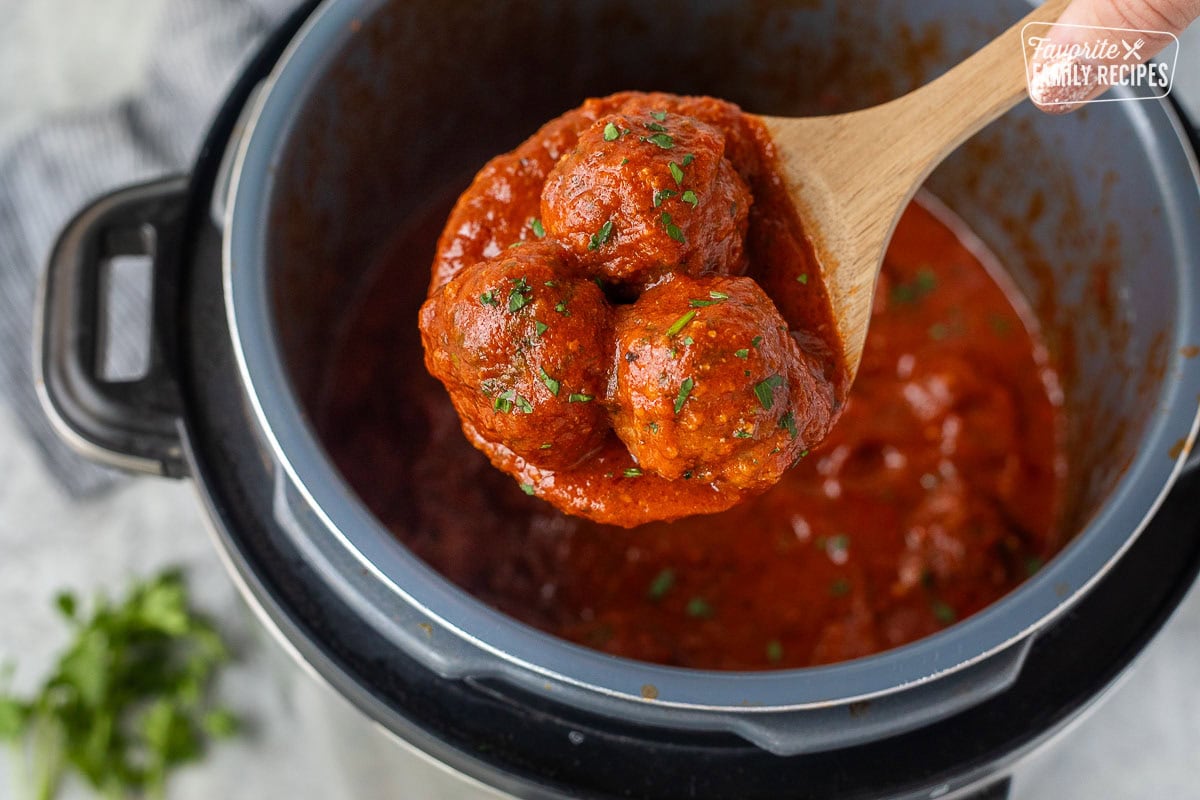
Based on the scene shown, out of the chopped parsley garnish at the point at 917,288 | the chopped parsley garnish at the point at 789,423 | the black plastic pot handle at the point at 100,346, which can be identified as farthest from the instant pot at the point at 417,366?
the chopped parsley garnish at the point at 789,423

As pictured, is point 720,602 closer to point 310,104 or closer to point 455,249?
point 455,249

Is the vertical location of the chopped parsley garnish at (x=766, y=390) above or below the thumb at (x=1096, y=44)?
below

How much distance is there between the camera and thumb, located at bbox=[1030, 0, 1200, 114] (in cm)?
105

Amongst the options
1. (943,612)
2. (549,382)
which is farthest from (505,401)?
(943,612)

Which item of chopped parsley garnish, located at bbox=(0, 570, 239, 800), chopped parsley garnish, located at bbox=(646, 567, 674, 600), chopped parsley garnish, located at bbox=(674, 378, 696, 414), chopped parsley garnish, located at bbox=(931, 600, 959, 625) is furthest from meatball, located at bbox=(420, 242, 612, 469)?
chopped parsley garnish, located at bbox=(0, 570, 239, 800)

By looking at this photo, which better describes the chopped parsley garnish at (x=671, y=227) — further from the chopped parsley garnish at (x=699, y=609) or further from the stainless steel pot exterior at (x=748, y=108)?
the chopped parsley garnish at (x=699, y=609)

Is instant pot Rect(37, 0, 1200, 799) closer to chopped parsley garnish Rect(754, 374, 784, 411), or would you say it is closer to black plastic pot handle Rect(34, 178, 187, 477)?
black plastic pot handle Rect(34, 178, 187, 477)

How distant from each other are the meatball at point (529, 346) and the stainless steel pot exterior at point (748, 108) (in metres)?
0.20

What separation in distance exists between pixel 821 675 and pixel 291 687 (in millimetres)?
884

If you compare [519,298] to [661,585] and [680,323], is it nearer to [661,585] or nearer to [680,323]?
[680,323]

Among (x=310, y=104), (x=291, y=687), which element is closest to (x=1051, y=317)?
(x=310, y=104)

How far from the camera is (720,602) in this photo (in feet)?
5.35

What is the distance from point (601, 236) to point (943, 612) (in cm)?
87

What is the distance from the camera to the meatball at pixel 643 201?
42.9 inches
